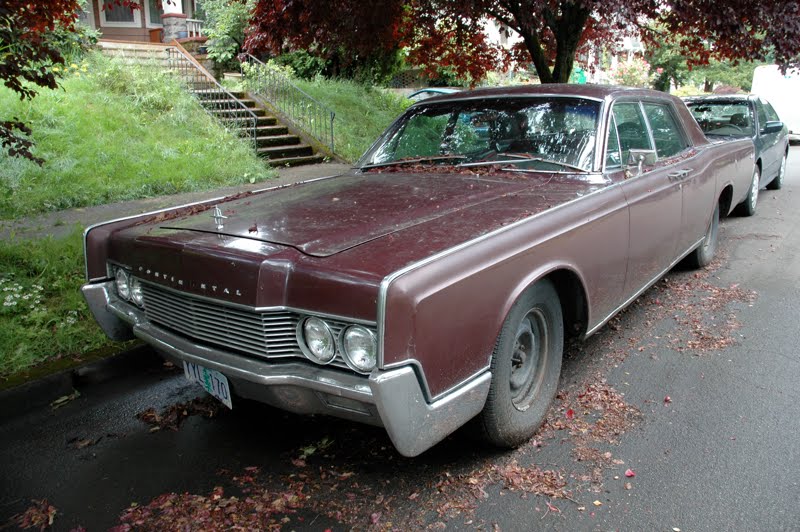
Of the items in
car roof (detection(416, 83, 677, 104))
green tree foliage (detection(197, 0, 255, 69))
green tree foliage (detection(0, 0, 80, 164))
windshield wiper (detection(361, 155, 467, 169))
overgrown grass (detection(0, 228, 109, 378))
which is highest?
green tree foliage (detection(197, 0, 255, 69))

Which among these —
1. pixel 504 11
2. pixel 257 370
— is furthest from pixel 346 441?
pixel 504 11

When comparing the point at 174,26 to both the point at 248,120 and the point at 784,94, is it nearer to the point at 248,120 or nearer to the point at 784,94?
the point at 248,120

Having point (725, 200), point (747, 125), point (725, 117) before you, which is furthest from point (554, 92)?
point (725, 117)

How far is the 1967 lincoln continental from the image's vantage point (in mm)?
2398

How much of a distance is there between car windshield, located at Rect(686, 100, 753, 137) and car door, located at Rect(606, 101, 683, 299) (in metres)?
4.51

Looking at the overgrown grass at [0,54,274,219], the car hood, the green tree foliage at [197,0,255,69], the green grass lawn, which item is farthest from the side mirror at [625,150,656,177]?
the green tree foliage at [197,0,255,69]

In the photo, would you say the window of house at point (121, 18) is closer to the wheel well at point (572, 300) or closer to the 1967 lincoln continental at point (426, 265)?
the 1967 lincoln continental at point (426, 265)

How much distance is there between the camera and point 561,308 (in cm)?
343

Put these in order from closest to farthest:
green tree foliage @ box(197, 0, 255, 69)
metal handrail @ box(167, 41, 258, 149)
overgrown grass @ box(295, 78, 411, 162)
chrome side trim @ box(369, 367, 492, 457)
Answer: chrome side trim @ box(369, 367, 492, 457) < metal handrail @ box(167, 41, 258, 149) < overgrown grass @ box(295, 78, 411, 162) < green tree foliage @ box(197, 0, 255, 69)

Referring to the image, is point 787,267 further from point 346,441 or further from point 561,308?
point 346,441

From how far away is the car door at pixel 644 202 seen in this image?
12.8 feet

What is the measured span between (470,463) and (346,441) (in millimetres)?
650

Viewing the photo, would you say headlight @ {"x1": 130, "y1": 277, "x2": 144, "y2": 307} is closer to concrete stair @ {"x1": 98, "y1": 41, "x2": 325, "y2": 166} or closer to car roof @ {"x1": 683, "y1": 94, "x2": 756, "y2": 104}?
concrete stair @ {"x1": 98, "y1": 41, "x2": 325, "y2": 166}

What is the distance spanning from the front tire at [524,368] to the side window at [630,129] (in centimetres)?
141
